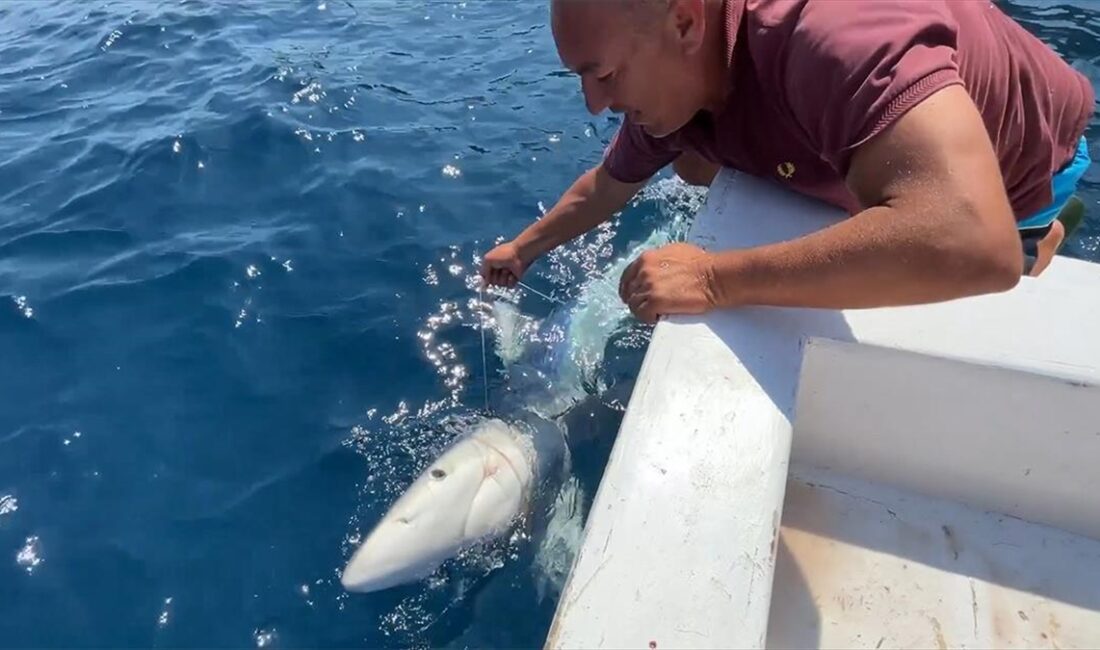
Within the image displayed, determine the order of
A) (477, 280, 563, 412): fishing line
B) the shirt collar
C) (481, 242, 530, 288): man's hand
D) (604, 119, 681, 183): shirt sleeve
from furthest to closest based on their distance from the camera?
1. (477, 280, 563, 412): fishing line
2. (481, 242, 530, 288): man's hand
3. (604, 119, 681, 183): shirt sleeve
4. the shirt collar

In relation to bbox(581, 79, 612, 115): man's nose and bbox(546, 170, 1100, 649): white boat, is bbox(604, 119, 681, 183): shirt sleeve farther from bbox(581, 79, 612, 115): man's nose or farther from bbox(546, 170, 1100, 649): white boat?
bbox(581, 79, 612, 115): man's nose

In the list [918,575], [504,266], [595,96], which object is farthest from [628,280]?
[504,266]

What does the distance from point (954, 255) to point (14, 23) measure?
30.9 feet

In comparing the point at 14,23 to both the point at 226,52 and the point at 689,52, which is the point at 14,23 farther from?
the point at 689,52

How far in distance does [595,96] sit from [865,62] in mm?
626

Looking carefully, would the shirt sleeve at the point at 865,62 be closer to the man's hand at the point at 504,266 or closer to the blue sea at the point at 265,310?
the man's hand at the point at 504,266

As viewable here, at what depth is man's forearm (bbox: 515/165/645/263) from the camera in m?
2.99

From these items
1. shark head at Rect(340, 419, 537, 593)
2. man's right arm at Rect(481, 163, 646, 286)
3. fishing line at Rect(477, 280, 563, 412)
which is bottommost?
fishing line at Rect(477, 280, 563, 412)

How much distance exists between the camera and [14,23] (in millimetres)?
8266

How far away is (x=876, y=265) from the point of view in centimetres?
166

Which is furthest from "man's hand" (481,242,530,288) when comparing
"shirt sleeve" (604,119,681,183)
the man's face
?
the man's face

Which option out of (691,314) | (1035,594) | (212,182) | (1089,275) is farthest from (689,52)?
(212,182)

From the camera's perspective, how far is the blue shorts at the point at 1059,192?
2352 millimetres

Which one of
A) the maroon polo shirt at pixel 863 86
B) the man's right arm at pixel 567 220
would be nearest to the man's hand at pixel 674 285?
the maroon polo shirt at pixel 863 86
